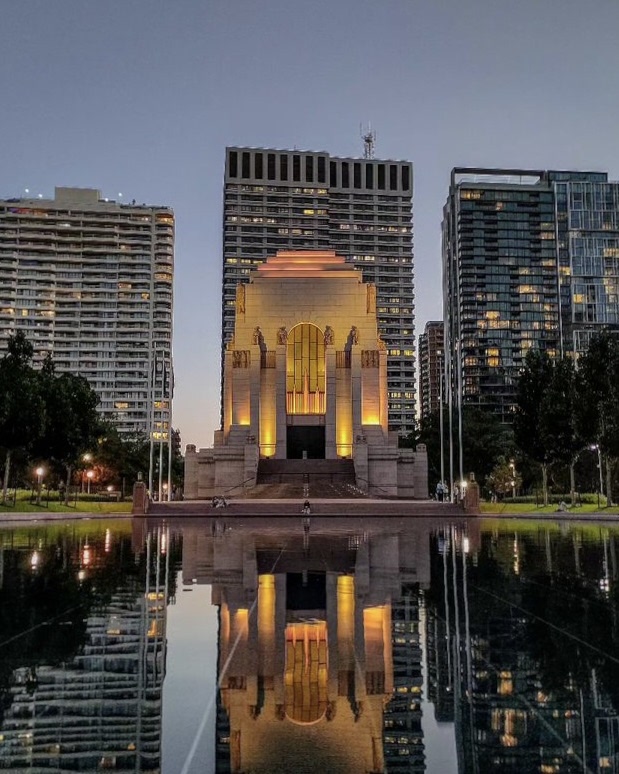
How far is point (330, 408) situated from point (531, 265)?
130 m

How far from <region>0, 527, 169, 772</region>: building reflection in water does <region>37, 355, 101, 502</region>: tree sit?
42.2 m

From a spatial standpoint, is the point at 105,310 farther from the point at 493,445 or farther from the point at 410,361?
the point at 493,445

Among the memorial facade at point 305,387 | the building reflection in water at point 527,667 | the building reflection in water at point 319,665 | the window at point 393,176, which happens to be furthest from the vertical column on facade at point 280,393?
the window at point 393,176

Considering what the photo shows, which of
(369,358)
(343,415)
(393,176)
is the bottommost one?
(343,415)

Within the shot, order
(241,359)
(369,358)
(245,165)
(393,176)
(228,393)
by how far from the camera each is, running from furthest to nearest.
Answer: (393,176) → (245,165) → (228,393) → (369,358) → (241,359)

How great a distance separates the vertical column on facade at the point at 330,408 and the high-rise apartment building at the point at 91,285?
3614 inches

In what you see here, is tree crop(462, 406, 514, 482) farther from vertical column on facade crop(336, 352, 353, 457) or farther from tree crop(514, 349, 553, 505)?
tree crop(514, 349, 553, 505)

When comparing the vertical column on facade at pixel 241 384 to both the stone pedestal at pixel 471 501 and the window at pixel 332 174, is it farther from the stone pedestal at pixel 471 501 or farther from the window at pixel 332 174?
the window at pixel 332 174

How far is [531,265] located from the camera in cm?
18500

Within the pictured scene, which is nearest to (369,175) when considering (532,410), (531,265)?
(531,265)

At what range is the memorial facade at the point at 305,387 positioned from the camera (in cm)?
6438

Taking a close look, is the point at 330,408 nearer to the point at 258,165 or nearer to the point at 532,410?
the point at 532,410

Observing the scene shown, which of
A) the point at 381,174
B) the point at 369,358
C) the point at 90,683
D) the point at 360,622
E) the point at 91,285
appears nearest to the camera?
the point at 90,683

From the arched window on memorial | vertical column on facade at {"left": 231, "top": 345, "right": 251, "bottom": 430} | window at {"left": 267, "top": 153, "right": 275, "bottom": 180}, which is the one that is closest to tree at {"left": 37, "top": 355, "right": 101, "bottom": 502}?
vertical column on facade at {"left": 231, "top": 345, "right": 251, "bottom": 430}
